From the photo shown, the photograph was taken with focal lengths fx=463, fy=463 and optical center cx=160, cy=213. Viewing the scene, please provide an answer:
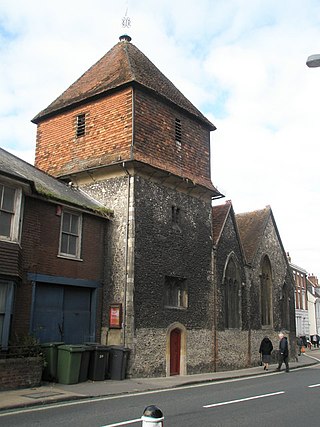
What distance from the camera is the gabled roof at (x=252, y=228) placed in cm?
2656

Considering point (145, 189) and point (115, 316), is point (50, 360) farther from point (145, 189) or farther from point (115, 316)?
point (145, 189)

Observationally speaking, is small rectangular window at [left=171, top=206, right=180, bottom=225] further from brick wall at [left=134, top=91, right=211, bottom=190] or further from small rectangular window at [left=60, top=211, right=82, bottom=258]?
small rectangular window at [left=60, top=211, right=82, bottom=258]

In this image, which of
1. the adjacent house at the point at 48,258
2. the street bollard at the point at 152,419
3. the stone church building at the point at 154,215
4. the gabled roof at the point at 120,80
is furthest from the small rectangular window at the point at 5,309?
the street bollard at the point at 152,419

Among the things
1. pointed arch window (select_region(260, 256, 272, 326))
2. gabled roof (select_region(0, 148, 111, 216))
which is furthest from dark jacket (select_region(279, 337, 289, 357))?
gabled roof (select_region(0, 148, 111, 216))

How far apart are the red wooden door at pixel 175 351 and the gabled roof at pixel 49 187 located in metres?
5.65

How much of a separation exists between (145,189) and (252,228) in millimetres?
11827

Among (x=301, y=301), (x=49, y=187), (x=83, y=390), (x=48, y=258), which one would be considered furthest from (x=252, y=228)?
(x=301, y=301)

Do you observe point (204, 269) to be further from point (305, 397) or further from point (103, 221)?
point (305, 397)

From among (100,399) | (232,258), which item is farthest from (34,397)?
(232,258)

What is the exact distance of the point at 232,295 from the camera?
23.4 m

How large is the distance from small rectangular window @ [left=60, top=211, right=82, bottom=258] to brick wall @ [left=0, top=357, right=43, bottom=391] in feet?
14.5

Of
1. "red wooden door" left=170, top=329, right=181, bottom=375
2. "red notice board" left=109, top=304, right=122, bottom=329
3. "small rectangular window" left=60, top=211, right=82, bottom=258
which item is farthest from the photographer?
"red wooden door" left=170, top=329, right=181, bottom=375

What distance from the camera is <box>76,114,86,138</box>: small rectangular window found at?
2080 centimetres

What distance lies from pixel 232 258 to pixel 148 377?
8705 mm
